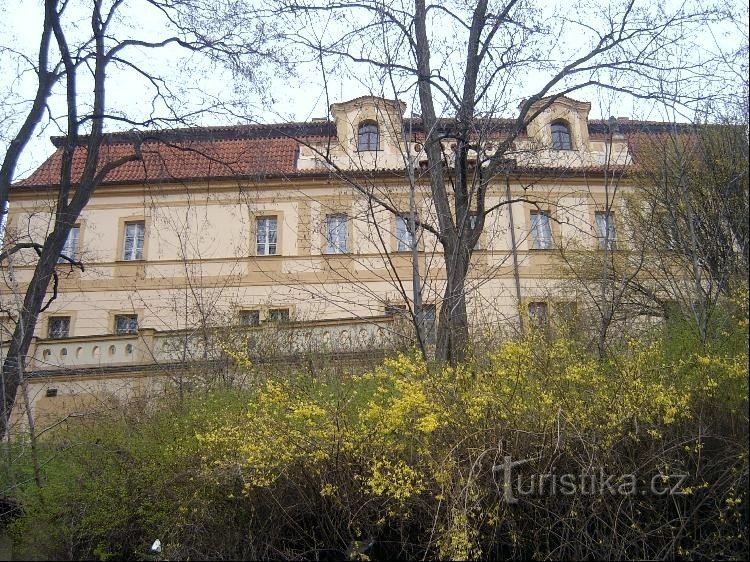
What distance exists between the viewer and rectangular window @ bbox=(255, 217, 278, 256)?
21031 millimetres

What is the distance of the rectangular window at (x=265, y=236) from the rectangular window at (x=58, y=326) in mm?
6057

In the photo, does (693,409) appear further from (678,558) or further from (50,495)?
(50,495)

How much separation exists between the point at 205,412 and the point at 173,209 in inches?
588

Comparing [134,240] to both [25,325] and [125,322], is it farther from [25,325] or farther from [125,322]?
[25,325]

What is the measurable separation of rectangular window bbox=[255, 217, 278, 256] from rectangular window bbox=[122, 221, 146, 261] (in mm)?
3651

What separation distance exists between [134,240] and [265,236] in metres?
4.20

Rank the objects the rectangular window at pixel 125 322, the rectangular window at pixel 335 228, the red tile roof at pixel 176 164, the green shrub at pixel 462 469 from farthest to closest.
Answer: the rectangular window at pixel 125 322
the red tile roof at pixel 176 164
the rectangular window at pixel 335 228
the green shrub at pixel 462 469

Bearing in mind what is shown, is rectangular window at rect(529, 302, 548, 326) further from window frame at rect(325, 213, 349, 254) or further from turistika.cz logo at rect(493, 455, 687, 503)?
window frame at rect(325, 213, 349, 254)

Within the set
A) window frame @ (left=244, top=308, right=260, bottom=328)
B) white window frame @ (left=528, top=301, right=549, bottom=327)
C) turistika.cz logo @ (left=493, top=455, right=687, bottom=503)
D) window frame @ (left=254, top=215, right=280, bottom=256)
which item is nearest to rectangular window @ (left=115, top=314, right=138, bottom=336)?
window frame @ (left=254, top=215, right=280, bottom=256)

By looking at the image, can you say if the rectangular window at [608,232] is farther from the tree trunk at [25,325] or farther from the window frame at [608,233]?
the tree trunk at [25,325]

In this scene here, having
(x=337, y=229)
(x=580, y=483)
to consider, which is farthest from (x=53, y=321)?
(x=580, y=483)

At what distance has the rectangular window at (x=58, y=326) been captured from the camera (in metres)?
20.3

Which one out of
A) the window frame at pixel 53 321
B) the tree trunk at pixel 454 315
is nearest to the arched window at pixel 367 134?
the tree trunk at pixel 454 315

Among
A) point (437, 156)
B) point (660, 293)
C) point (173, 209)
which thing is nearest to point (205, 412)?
point (437, 156)
